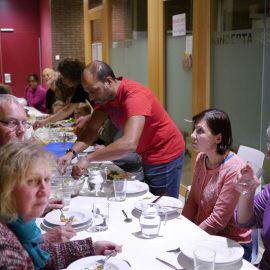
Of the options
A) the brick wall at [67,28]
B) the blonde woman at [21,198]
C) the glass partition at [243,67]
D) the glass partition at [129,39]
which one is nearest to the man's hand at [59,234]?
the blonde woman at [21,198]

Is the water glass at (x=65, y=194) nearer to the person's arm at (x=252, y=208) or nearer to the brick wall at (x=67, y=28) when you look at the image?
the person's arm at (x=252, y=208)

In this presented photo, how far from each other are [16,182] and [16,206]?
0.29 feet

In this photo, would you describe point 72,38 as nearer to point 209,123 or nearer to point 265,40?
point 265,40

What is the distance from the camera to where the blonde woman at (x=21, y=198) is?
4.33 feet

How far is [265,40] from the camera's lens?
3.38 metres

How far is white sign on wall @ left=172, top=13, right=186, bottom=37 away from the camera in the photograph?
4.54 meters

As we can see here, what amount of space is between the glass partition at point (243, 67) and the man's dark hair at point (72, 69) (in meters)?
1.30

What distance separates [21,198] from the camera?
1.38 meters

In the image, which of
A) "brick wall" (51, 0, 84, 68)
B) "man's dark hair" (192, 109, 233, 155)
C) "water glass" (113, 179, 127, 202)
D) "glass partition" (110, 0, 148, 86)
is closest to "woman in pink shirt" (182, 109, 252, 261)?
"man's dark hair" (192, 109, 233, 155)

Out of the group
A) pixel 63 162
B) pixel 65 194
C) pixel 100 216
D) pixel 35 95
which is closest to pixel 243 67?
pixel 63 162

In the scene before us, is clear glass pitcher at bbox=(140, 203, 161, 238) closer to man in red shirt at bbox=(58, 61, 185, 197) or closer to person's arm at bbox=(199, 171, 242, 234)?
person's arm at bbox=(199, 171, 242, 234)

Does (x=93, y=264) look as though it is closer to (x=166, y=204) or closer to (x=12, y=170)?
(x=12, y=170)

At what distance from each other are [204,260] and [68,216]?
31.8 inches

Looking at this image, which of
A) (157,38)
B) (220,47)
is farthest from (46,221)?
(157,38)
